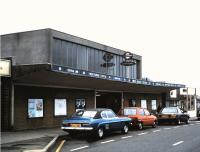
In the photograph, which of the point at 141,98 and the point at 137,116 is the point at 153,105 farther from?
the point at 137,116

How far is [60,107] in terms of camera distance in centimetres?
2745

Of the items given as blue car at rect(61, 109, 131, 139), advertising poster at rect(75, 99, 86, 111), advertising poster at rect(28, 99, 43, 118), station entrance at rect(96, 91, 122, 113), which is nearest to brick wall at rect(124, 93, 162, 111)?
station entrance at rect(96, 91, 122, 113)

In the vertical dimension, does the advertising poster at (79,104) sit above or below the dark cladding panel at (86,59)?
below

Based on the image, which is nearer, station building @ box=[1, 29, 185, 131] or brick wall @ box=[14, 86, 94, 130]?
station building @ box=[1, 29, 185, 131]

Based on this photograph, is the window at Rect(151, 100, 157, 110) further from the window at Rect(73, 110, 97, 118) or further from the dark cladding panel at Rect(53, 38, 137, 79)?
the window at Rect(73, 110, 97, 118)

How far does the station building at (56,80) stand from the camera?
22.7m

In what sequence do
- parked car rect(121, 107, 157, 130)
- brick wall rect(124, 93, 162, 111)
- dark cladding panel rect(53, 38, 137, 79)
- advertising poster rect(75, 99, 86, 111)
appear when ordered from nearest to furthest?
parked car rect(121, 107, 157, 130)
advertising poster rect(75, 99, 86, 111)
dark cladding panel rect(53, 38, 137, 79)
brick wall rect(124, 93, 162, 111)

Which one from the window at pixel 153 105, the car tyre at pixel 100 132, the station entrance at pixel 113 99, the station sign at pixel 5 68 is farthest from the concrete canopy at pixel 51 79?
the window at pixel 153 105

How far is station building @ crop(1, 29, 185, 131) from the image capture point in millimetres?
22672

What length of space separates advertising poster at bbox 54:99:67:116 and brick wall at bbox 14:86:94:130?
0.28 m

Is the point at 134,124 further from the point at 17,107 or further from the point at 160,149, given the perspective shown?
the point at 160,149

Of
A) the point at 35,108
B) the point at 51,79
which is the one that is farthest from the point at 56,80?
the point at 35,108

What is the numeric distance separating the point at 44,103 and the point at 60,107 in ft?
7.00

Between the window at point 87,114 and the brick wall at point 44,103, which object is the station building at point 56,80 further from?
the window at point 87,114
